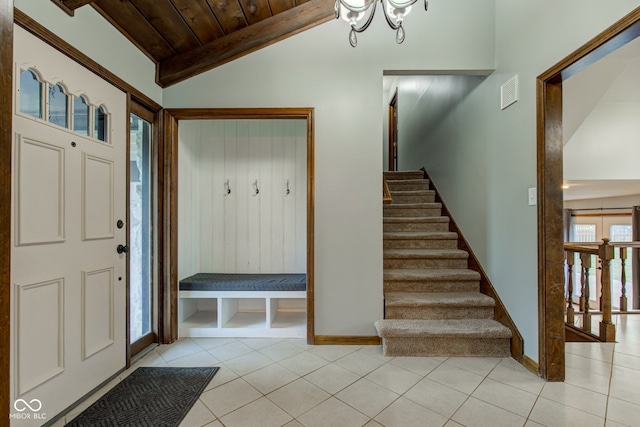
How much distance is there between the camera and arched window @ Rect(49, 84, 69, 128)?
152 centimetres

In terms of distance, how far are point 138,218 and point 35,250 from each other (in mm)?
932

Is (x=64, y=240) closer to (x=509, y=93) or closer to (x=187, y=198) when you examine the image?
(x=187, y=198)

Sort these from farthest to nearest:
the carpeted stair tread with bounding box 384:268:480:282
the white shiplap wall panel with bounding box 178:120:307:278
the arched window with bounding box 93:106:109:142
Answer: the white shiplap wall panel with bounding box 178:120:307:278
the carpeted stair tread with bounding box 384:268:480:282
the arched window with bounding box 93:106:109:142

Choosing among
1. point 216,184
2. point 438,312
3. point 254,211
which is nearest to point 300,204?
point 254,211

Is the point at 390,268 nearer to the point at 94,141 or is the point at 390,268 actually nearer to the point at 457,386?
the point at 457,386

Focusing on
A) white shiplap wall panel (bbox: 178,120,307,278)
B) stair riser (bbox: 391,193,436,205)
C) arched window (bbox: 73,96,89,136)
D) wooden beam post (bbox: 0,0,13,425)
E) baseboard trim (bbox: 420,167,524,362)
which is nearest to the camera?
wooden beam post (bbox: 0,0,13,425)

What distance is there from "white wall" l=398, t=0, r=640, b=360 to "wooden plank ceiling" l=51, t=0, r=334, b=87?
1.49 metres

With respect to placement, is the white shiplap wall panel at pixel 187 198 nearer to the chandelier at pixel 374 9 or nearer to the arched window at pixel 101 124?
the arched window at pixel 101 124

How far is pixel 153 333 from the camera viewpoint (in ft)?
8.00

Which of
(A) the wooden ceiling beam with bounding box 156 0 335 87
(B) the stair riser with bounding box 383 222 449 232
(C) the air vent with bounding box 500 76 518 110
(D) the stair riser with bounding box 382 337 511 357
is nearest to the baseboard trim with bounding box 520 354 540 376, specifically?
(D) the stair riser with bounding box 382 337 511 357

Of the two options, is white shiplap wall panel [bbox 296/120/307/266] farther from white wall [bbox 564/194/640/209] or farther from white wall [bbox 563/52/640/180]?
white wall [bbox 564/194/640/209]

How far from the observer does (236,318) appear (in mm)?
2867

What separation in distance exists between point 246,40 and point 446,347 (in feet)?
9.54

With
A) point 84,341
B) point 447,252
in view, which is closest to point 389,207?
point 447,252
